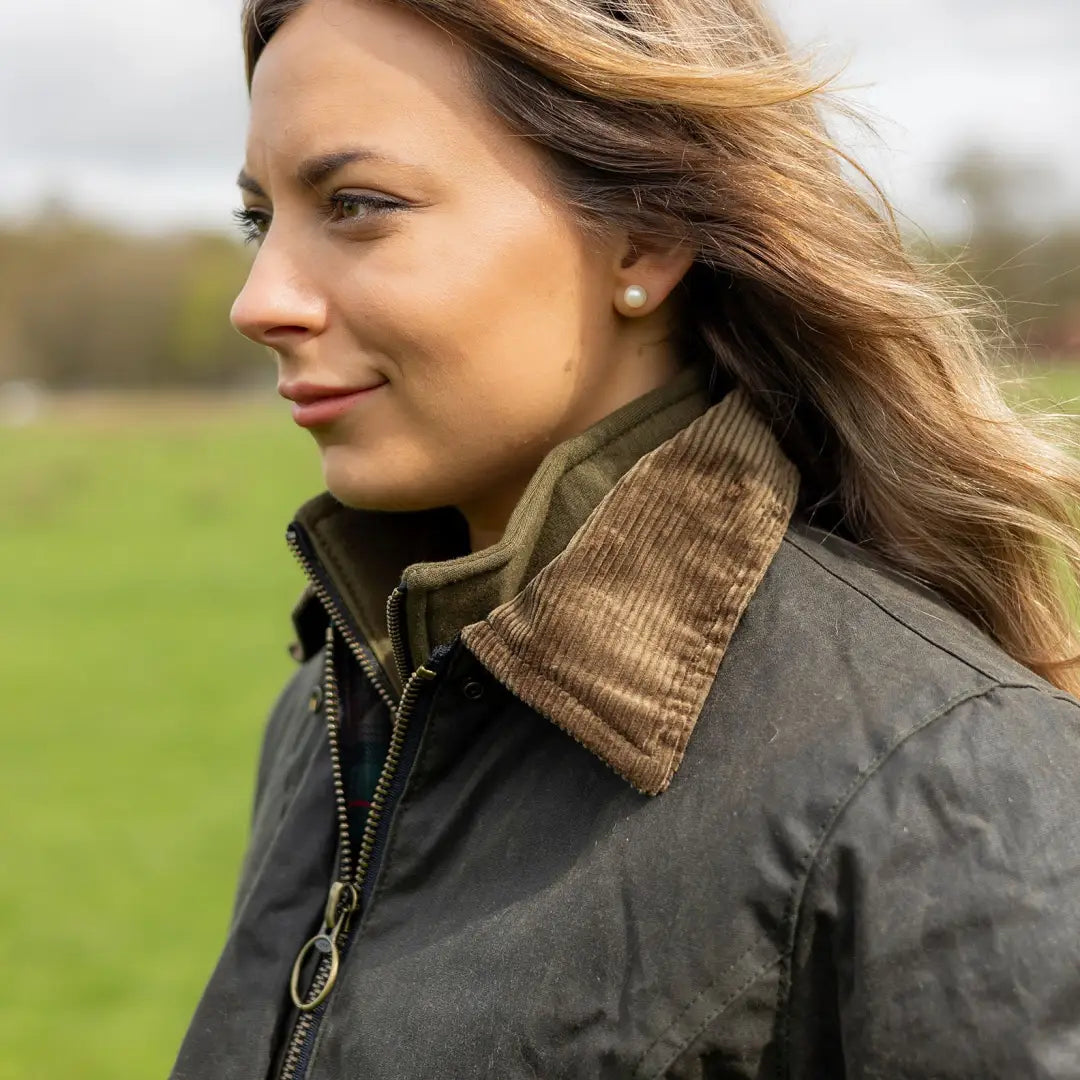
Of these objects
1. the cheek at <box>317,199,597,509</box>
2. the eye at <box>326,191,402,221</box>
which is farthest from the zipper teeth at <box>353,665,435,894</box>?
the eye at <box>326,191,402,221</box>

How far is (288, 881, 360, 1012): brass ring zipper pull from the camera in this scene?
6.42 feet

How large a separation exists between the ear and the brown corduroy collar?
0.88ft

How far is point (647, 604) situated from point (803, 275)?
1.94ft

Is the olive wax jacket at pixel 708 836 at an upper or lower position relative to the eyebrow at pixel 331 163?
lower

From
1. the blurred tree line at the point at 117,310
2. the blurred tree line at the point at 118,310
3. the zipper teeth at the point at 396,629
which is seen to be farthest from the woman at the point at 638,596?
the blurred tree line at the point at 117,310

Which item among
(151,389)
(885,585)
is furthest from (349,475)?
(151,389)

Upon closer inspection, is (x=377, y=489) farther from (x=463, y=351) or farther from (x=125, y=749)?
(x=125, y=749)

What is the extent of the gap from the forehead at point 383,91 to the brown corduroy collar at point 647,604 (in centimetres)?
58

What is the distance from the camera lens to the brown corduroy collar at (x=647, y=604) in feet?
5.85

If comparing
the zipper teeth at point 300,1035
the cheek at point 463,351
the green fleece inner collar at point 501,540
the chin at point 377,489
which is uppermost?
the cheek at point 463,351

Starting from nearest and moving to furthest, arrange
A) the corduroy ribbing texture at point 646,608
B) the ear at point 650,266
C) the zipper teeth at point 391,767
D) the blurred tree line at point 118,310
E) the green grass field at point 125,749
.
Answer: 1. the corduroy ribbing texture at point 646,608
2. the zipper teeth at point 391,767
3. the ear at point 650,266
4. the green grass field at point 125,749
5. the blurred tree line at point 118,310

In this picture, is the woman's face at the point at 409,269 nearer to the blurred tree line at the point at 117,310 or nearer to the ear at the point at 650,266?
the ear at the point at 650,266

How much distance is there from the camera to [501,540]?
6.61ft

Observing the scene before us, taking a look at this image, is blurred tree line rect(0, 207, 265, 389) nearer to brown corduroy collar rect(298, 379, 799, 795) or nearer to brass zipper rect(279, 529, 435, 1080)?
brass zipper rect(279, 529, 435, 1080)
